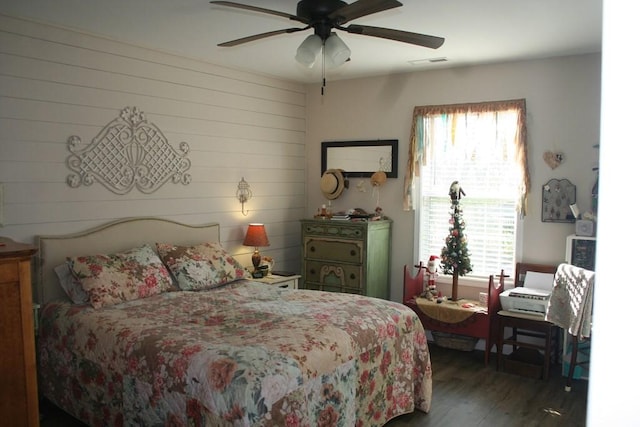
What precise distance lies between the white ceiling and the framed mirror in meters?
0.93

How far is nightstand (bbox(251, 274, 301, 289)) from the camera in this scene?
4788 millimetres

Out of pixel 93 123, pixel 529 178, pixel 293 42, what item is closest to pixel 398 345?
pixel 529 178

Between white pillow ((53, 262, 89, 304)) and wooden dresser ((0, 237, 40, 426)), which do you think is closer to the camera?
wooden dresser ((0, 237, 40, 426))

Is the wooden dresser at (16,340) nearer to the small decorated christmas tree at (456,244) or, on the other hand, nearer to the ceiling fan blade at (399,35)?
the ceiling fan blade at (399,35)

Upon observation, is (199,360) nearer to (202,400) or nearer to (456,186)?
(202,400)

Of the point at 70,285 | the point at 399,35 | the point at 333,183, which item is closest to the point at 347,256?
the point at 333,183

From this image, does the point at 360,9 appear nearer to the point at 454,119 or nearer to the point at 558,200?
the point at 454,119

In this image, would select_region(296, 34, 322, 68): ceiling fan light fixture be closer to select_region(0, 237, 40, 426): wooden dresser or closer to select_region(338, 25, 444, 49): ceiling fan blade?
select_region(338, 25, 444, 49): ceiling fan blade

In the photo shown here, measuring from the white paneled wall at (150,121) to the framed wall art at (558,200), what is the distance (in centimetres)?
265

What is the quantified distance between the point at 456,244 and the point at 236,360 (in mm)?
2798

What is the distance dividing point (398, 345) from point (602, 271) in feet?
9.99

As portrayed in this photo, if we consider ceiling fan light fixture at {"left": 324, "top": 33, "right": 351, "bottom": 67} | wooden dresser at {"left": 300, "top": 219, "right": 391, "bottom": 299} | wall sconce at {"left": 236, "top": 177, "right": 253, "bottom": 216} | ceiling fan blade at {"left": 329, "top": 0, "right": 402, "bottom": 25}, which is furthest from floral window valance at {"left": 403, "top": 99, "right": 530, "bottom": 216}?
ceiling fan blade at {"left": 329, "top": 0, "right": 402, "bottom": 25}

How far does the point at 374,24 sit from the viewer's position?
361cm

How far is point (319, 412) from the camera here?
2623 millimetres
